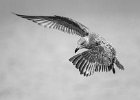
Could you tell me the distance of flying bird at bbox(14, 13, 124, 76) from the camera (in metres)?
3.94

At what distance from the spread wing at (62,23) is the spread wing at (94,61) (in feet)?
1.09

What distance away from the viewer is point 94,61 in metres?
4.00

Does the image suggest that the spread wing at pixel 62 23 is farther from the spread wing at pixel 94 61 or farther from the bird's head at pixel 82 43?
the spread wing at pixel 94 61

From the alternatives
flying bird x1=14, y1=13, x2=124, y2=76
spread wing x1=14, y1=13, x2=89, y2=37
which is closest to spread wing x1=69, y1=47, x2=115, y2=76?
flying bird x1=14, y1=13, x2=124, y2=76

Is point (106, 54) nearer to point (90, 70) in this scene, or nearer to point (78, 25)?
point (90, 70)

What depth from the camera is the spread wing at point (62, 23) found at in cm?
432

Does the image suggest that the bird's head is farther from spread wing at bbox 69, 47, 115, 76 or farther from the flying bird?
spread wing at bbox 69, 47, 115, 76

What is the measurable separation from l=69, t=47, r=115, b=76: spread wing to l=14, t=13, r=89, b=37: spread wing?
33 centimetres

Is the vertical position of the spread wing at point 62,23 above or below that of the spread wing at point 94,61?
above

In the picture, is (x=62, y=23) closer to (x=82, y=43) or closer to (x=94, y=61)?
(x=82, y=43)

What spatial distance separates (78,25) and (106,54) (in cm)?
55

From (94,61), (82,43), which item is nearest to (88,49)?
(82,43)

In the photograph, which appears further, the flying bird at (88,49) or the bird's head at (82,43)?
the bird's head at (82,43)

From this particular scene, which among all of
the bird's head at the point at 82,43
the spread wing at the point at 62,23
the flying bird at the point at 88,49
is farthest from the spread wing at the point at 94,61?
the spread wing at the point at 62,23
